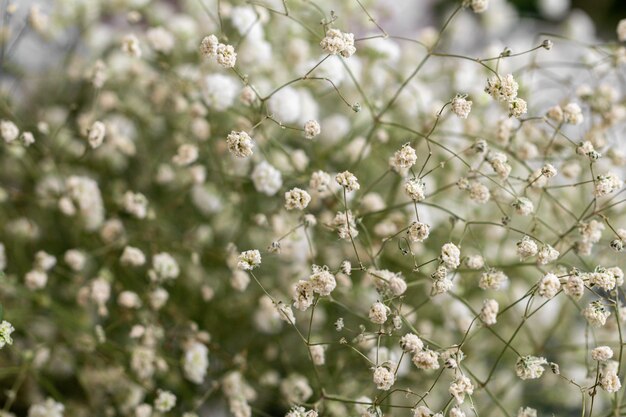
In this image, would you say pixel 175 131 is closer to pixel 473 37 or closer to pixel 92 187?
pixel 92 187

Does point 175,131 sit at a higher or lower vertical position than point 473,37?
lower

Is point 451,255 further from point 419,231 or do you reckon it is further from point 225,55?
point 225,55

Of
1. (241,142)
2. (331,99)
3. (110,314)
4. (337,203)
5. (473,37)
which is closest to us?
(241,142)

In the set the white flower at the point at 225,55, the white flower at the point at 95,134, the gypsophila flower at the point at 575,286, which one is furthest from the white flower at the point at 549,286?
the white flower at the point at 95,134

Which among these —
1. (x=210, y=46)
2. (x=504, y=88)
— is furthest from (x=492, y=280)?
(x=210, y=46)

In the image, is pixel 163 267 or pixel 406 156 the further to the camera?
pixel 163 267

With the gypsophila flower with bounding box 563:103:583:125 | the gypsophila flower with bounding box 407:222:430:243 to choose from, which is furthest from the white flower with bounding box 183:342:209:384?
the gypsophila flower with bounding box 563:103:583:125

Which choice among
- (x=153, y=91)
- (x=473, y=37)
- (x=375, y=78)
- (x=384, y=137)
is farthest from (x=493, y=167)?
(x=473, y=37)

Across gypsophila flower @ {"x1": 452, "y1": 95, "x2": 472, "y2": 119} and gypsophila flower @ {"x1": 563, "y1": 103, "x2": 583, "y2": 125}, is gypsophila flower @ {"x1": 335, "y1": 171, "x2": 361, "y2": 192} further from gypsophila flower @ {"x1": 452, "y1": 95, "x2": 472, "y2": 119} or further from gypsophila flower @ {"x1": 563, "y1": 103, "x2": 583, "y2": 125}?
gypsophila flower @ {"x1": 563, "y1": 103, "x2": 583, "y2": 125}

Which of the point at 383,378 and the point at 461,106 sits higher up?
the point at 461,106
